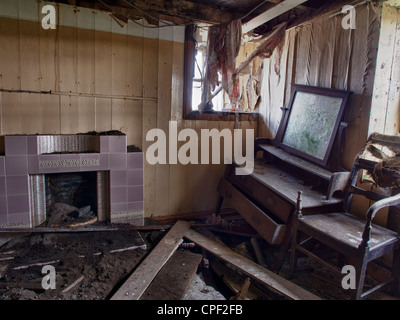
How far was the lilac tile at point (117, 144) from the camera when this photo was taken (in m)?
3.38

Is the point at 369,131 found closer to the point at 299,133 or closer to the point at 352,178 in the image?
the point at 352,178

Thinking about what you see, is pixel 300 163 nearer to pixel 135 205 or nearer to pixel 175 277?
pixel 175 277

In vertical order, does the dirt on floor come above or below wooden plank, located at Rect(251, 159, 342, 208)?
below

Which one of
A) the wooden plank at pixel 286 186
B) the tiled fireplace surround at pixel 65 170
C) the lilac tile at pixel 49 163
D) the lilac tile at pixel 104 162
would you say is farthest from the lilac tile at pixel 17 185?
the wooden plank at pixel 286 186

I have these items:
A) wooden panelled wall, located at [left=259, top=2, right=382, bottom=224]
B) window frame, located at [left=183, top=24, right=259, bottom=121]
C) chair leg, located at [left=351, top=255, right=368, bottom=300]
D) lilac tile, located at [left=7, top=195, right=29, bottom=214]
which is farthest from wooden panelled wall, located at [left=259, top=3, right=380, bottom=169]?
lilac tile, located at [left=7, top=195, right=29, bottom=214]

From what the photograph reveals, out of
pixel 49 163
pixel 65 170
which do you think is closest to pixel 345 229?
pixel 65 170

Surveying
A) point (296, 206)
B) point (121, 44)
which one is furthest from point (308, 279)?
point (121, 44)

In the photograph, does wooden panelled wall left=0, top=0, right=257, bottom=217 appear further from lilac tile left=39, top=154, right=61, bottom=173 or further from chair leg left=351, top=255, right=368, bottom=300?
chair leg left=351, top=255, right=368, bottom=300

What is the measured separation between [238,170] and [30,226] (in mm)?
2381

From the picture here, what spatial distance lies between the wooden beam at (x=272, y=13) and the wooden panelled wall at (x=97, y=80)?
0.86 m

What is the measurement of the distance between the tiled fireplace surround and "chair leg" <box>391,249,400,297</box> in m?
2.59

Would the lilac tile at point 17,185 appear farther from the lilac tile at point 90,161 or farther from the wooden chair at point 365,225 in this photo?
the wooden chair at point 365,225

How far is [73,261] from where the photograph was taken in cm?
271

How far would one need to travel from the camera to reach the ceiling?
3.36 metres
